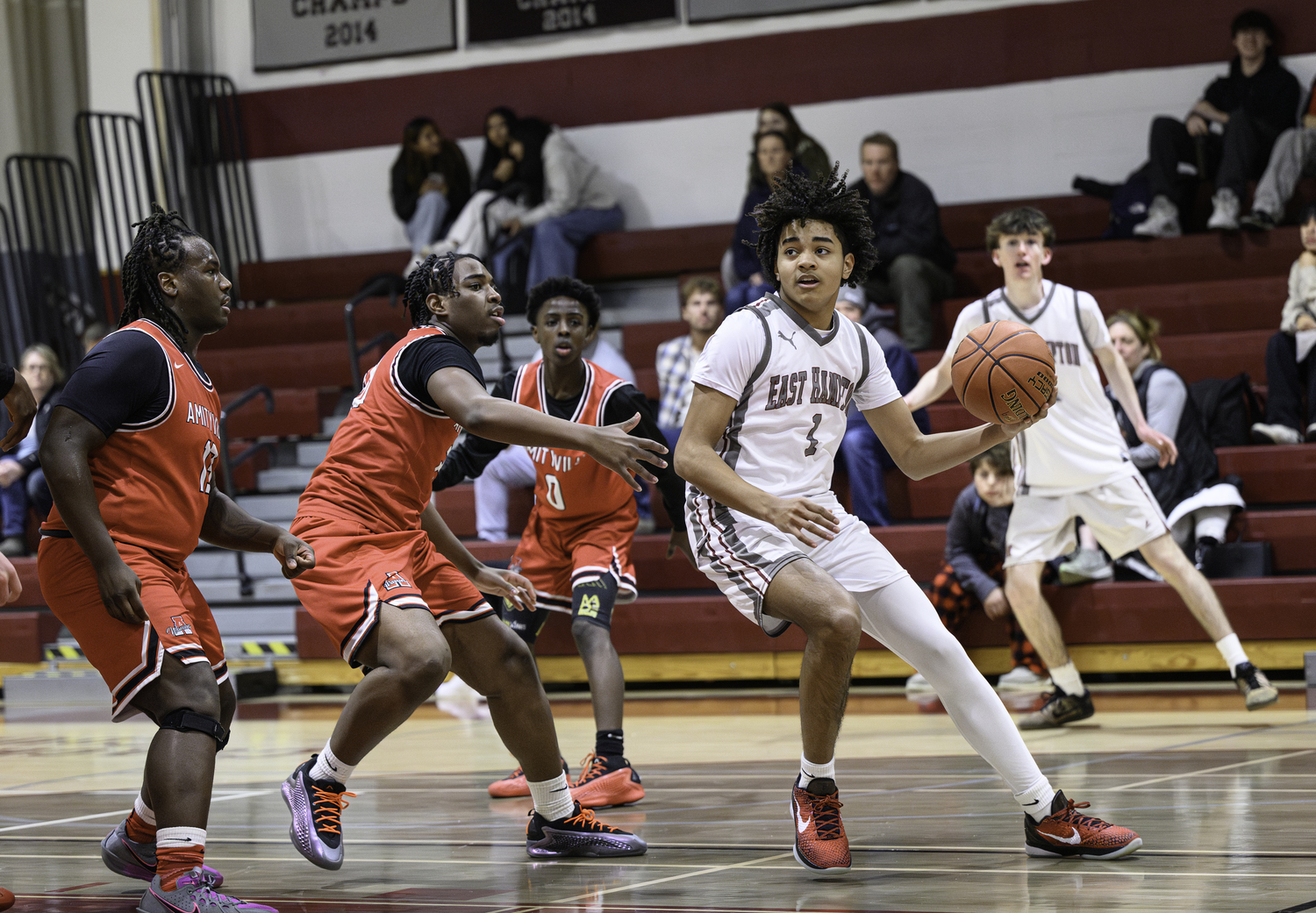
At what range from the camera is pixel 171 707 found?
11.1 feet

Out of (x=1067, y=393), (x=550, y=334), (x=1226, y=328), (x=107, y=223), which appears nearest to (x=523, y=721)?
(x=550, y=334)

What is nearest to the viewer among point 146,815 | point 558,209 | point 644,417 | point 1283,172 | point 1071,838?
point 1071,838

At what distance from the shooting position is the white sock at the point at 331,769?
386 centimetres

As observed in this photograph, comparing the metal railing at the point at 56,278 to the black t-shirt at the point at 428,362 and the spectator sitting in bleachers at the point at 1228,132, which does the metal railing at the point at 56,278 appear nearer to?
the spectator sitting in bleachers at the point at 1228,132

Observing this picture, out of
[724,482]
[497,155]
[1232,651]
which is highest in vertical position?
[497,155]

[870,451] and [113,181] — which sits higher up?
[113,181]

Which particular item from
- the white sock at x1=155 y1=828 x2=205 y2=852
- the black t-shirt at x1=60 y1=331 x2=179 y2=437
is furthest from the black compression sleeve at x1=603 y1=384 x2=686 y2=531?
the white sock at x1=155 y1=828 x2=205 y2=852

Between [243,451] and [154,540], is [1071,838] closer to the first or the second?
[154,540]

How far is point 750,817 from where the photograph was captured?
15.0 feet

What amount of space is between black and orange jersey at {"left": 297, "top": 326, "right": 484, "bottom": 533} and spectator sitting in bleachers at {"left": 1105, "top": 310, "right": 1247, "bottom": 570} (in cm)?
463

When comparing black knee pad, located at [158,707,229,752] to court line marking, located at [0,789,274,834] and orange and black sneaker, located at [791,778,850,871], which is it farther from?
court line marking, located at [0,789,274,834]

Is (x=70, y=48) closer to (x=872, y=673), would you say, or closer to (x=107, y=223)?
(x=107, y=223)

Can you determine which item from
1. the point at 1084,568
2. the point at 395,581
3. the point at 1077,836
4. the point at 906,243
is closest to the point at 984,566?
the point at 1084,568

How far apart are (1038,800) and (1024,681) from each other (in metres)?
3.98
